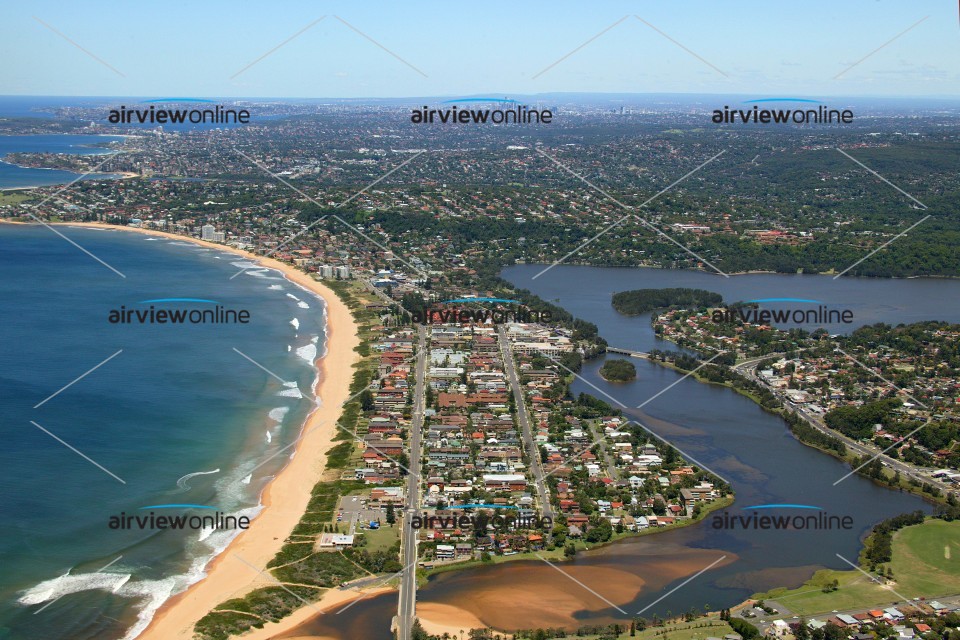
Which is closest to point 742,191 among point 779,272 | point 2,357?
point 779,272

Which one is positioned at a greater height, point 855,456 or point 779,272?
point 779,272

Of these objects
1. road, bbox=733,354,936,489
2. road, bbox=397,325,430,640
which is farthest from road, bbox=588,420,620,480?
road, bbox=733,354,936,489

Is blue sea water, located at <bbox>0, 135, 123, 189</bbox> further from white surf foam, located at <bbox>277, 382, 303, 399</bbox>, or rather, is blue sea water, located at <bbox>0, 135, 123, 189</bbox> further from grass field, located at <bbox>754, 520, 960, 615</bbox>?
grass field, located at <bbox>754, 520, 960, 615</bbox>

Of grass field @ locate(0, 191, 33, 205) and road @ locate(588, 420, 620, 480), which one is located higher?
grass field @ locate(0, 191, 33, 205)

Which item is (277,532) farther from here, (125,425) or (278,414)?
(125,425)

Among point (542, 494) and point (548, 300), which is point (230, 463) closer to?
point (542, 494)
